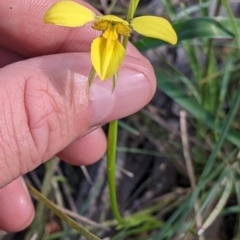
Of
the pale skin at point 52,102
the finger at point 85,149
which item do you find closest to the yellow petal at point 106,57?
the pale skin at point 52,102

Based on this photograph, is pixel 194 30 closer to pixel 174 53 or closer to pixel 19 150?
pixel 19 150

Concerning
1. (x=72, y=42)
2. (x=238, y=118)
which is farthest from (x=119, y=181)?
(x=72, y=42)

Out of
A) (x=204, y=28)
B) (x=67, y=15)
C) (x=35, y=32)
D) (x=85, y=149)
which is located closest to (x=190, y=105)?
(x=204, y=28)

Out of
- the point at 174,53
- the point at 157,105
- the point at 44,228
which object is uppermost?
the point at 174,53

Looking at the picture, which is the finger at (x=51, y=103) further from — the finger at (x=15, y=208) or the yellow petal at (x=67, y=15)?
the finger at (x=15, y=208)

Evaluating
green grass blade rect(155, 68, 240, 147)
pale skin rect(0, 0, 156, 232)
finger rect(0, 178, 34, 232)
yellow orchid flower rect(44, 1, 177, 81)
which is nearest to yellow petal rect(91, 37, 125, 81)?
yellow orchid flower rect(44, 1, 177, 81)
